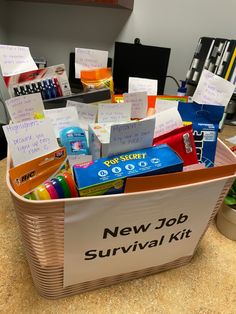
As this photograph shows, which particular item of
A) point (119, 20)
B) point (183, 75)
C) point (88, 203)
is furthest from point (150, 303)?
point (119, 20)

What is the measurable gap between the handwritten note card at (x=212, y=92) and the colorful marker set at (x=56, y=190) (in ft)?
1.23

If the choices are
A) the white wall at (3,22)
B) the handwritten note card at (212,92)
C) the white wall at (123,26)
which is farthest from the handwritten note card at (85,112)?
the white wall at (3,22)

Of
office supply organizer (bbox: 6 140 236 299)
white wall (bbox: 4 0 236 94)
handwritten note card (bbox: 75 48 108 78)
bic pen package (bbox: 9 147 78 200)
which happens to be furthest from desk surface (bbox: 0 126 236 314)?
white wall (bbox: 4 0 236 94)

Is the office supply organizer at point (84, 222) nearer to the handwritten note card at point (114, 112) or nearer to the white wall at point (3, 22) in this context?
the handwritten note card at point (114, 112)

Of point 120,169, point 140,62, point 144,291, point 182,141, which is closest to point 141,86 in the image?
point 182,141

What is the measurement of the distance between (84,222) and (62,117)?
239 millimetres

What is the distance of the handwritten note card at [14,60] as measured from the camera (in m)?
0.56

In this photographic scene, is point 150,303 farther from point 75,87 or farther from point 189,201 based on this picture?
point 75,87

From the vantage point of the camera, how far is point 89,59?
64 cm

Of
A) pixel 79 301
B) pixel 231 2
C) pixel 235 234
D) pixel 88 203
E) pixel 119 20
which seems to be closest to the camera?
pixel 88 203

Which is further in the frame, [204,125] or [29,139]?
[204,125]

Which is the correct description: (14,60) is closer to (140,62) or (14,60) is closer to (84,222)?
(84,222)

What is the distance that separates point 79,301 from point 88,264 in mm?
77

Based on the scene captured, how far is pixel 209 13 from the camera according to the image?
1247 millimetres
